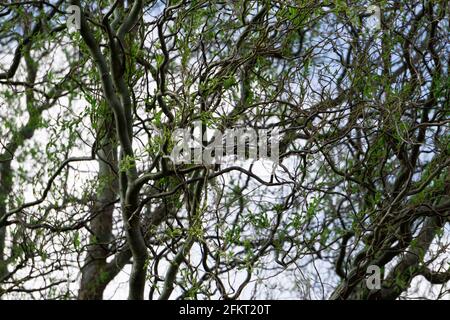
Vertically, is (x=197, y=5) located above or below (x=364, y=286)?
above

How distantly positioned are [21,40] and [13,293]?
2.48m

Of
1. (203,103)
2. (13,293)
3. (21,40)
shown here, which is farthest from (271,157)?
(13,293)

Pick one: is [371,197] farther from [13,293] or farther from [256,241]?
[13,293]

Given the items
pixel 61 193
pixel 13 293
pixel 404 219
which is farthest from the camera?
pixel 13 293

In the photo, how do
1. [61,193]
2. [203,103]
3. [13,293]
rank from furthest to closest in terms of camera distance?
[13,293] < [61,193] < [203,103]

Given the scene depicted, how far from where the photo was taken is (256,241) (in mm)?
8172

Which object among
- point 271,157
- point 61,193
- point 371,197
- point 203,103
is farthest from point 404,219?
point 61,193

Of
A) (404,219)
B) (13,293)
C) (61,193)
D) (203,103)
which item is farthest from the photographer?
(13,293)

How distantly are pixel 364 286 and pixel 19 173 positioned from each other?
12.4 ft

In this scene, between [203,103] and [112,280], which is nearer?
[203,103]

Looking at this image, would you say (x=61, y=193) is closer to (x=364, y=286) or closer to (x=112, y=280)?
(x=112, y=280)
